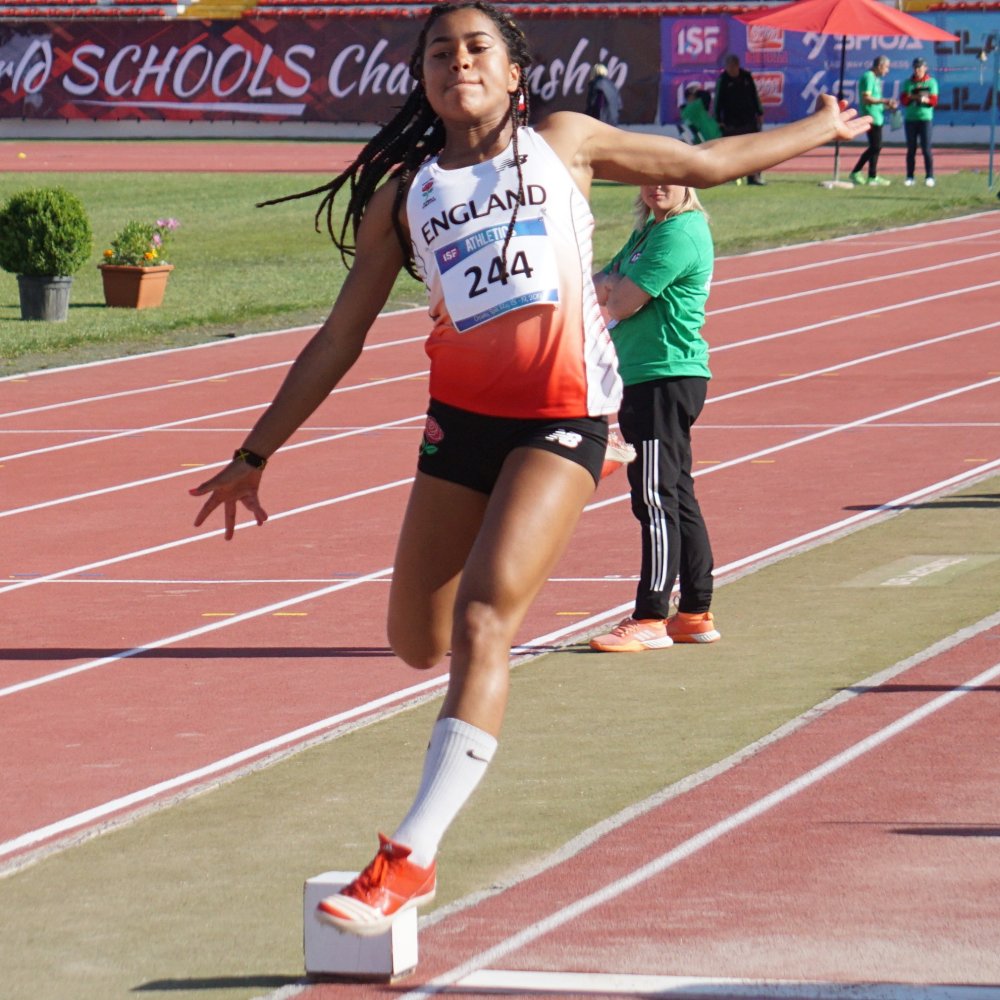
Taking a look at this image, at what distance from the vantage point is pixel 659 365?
8422 mm

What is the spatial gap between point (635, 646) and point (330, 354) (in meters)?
3.56

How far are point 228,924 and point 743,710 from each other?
267cm

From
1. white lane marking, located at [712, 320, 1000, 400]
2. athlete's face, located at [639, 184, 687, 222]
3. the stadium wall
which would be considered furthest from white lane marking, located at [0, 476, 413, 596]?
the stadium wall

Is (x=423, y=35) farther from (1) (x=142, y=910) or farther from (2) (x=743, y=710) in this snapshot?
(2) (x=743, y=710)

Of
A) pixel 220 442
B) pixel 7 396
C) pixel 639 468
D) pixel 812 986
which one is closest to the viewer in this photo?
pixel 812 986

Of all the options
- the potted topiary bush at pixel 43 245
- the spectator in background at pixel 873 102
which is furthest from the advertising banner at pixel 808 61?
the potted topiary bush at pixel 43 245

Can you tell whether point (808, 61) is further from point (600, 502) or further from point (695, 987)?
point (695, 987)

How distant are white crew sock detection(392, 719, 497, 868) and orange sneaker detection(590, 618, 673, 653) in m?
3.91

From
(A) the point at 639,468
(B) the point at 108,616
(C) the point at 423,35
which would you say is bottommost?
(B) the point at 108,616

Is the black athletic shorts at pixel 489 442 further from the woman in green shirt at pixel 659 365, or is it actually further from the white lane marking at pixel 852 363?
the white lane marking at pixel 852 363

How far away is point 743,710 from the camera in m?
7.31

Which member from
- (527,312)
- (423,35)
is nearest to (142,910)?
(527,312)

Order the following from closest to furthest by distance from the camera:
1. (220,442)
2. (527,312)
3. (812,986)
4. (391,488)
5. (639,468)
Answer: (812,986) → (527,312) → (639,468) → (391,488) → (220,442)

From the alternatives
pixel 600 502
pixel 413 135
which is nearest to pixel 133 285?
pixel 600 502
